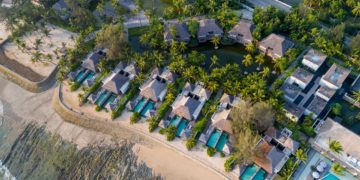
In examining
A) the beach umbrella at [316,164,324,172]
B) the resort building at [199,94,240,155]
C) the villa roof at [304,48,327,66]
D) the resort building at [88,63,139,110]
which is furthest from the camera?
the villa roof at [304,48,327,66]

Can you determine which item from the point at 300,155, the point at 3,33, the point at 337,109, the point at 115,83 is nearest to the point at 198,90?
the point at 115,83

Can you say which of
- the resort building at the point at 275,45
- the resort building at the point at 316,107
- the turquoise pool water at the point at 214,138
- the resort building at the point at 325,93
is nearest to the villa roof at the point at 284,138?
the resort building at the point at 316,107

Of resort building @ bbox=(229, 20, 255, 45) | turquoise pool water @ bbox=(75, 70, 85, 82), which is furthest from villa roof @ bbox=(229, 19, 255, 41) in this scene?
turquoise pool water @ bbox=(75, 70, 85, 82)

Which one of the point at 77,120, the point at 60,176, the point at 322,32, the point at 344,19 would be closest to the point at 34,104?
the point at 77,120

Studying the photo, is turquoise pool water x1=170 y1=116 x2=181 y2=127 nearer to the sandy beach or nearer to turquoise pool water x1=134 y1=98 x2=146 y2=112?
the sandy beach

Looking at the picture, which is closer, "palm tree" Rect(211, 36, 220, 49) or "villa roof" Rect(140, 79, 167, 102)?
"villa roof" Rect(140, 79, 167, 102)

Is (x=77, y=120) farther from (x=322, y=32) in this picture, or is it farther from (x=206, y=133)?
(x=322, y=32)

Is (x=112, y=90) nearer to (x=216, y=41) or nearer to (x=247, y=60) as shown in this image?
(x=216, y=41)

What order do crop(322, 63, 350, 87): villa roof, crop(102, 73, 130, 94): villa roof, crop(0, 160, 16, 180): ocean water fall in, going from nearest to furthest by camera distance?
1. crop(0, 160, 16, 180): ocean water
2. crop(322, 63, 350, 87): villa roof
3. crop(102, 73, 130, 94): villa roof
